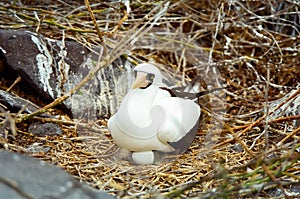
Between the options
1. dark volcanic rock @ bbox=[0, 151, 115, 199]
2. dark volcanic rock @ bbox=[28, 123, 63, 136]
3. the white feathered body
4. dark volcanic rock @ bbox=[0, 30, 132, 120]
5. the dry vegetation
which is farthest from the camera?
dark volcanic rock @ bbox=[0, 30, 132, 120]

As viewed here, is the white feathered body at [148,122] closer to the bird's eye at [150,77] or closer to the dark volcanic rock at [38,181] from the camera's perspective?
the bird's eye at [150,77]

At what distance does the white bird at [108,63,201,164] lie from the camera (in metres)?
1.46

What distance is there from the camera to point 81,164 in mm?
1521

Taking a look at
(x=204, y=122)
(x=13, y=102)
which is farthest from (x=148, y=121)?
(x=13, y=102)

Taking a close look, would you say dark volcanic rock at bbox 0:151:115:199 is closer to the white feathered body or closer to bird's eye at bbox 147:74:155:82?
the white feathered body

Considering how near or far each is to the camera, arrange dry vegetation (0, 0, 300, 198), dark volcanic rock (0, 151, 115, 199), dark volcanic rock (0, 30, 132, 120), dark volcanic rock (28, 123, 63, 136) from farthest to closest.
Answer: dark volcanic rock (0, 30, 132, 120) < dark volcanic rock (28, 123, 63, 136) < dry vegetation (0, 0, 300, 198) < dark volcanic rock (0, 151, 115, 199)

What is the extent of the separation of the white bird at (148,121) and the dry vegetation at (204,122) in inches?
2.2

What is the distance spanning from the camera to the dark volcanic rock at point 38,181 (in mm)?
1149

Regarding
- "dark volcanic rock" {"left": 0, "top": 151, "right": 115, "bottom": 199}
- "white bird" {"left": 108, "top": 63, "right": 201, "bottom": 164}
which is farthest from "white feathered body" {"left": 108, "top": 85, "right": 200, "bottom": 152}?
"dark volcanic rock" {"left": 0, "top": 151, "right": 115, "bottom": 199}

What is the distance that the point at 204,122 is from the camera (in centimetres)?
173

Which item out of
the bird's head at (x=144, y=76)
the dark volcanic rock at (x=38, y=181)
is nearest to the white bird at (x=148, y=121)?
the bird's head at (x=144, y=76)

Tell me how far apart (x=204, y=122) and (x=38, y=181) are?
0.68 metres

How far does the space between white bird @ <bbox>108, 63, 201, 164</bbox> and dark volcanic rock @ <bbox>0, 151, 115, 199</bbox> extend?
26cm

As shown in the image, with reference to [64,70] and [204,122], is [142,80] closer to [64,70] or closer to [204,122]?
[204,122]
